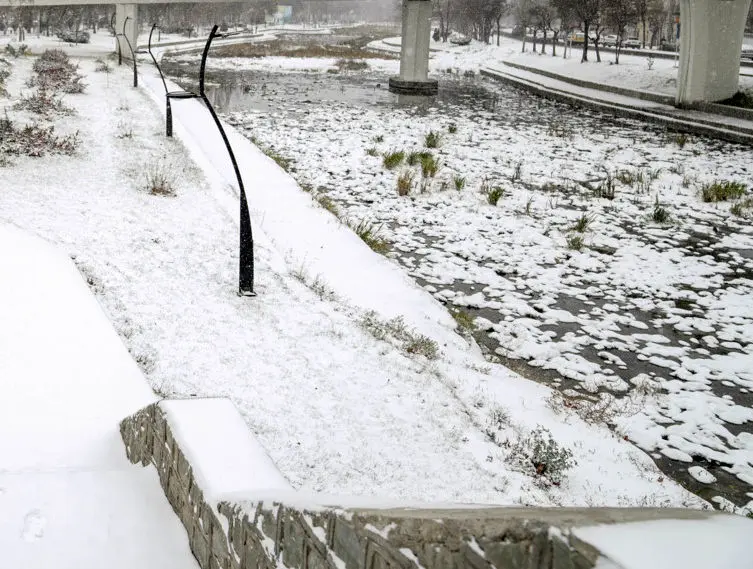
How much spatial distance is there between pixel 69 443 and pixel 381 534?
2.95 m

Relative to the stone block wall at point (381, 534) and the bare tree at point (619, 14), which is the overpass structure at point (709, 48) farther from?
the stone block wall at point (381, 534)

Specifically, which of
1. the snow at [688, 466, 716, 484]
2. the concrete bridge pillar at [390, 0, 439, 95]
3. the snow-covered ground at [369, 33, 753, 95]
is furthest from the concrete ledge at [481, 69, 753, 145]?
the snow at [688, 466, 716, 484]

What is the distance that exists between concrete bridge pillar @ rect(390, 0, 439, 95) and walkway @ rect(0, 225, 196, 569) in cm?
2805

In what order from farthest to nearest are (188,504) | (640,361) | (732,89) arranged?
(732,89) → (640,361) → (188,504)

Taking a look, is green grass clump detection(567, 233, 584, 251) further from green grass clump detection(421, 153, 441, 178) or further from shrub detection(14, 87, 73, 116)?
shrub detection(14, 87, 73, 116)

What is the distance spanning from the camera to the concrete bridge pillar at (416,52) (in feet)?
109

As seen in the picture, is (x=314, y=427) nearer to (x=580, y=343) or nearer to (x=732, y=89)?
(x=580, y=343)

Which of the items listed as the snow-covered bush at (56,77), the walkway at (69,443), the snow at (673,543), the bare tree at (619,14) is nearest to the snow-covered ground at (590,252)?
the walkway at (69,443)

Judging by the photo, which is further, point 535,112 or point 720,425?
point 535,112

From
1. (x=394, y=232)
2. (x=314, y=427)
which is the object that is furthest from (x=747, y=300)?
(x=314, y=427)

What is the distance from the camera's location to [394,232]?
39.4 feet

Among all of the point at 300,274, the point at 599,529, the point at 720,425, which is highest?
the point at 599,529

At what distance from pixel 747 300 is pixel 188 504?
851cm

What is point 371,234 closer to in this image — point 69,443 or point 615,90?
point 69,443
